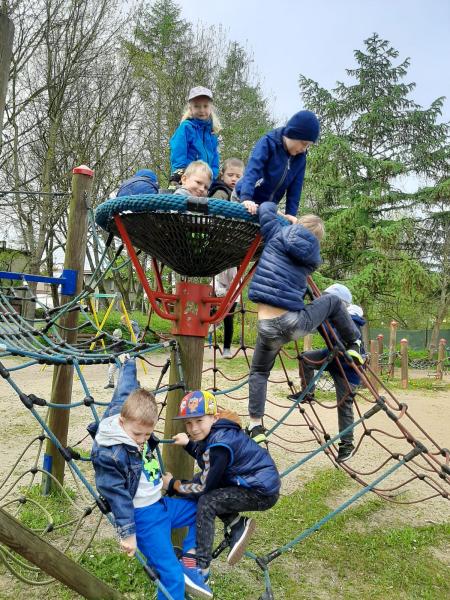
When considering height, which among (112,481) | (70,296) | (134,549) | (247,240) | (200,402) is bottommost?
(134,549)

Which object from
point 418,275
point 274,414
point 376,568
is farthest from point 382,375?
point 376,568

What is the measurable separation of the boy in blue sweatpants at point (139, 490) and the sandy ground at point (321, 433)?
3.70 feet

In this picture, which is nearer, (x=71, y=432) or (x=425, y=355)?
(x=71, y=432)

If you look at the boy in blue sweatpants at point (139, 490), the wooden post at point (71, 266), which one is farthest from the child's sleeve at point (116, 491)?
the wooden post at point (71, 266)

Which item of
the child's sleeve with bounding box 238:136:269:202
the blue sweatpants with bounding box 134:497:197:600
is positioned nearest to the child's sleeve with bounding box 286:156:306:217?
the child's sleeve with bounding box 238:136:269:202

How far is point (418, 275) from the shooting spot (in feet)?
47.7

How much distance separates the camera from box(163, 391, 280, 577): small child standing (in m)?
1.89

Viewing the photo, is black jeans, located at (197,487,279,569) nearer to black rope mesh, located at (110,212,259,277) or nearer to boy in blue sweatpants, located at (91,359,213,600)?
boy in blue sweatpants, located at (91,359,213,600)

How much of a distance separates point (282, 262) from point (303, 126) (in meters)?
0.65

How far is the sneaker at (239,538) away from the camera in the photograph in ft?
6.31

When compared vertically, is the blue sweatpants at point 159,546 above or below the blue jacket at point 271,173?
below

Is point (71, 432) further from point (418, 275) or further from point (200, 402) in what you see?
point (418, 275)

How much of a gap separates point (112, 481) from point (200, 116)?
2167 mm

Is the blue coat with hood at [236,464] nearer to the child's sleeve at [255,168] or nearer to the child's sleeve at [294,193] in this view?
the child's sleeve at [255,168]
